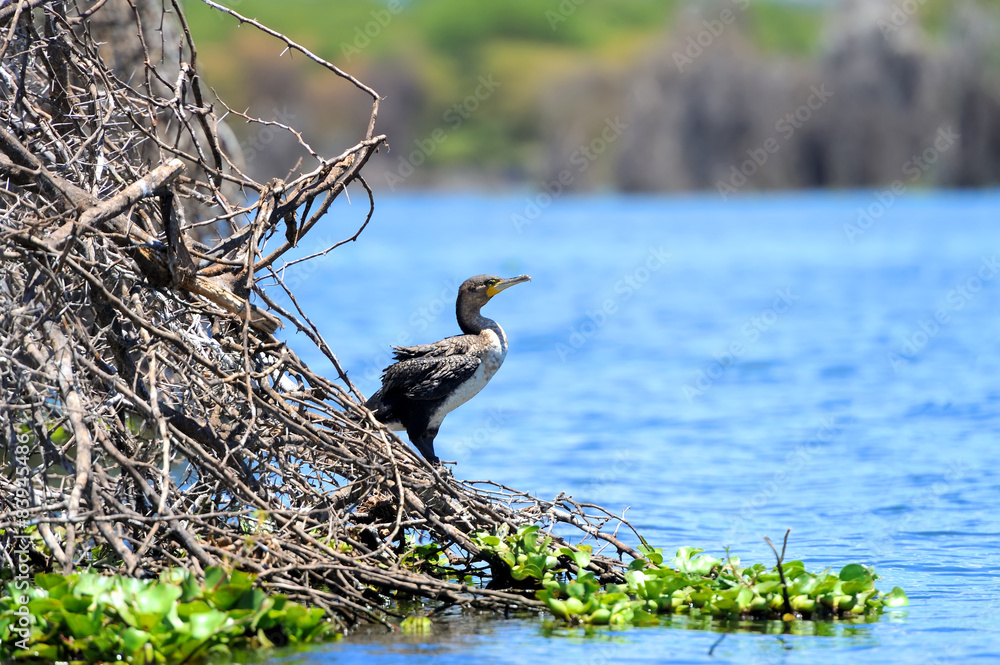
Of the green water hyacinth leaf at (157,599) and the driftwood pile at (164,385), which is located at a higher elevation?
the driftwood pile at (164,385)

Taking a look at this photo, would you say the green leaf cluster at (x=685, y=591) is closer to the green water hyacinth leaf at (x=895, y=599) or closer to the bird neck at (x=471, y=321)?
the green water hyacinth leaf at (x=895, y=599)

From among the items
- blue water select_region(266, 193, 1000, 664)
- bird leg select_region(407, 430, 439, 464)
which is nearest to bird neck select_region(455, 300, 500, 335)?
bird leg select_region(407, 430, 439, 464)

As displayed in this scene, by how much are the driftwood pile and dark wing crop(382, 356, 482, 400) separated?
0.33m

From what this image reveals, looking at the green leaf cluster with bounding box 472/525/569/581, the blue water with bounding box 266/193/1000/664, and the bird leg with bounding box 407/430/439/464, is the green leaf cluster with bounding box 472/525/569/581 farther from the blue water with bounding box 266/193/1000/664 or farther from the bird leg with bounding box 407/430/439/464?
the bird leg with bounding box 407/430/439/464

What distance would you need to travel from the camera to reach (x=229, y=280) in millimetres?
6043

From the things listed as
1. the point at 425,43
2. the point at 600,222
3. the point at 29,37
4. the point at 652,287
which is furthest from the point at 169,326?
the point at 425,43

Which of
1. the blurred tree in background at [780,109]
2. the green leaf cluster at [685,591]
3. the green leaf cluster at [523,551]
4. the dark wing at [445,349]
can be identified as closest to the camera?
the green leaf cluster at [685,591]

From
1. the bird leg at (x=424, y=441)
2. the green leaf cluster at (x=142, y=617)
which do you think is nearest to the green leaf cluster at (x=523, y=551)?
the bird leg at (x=424, y=441)

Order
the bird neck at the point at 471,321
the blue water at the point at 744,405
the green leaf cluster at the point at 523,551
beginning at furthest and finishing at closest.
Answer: the bird neck at the point at 471,321 < the blue water at the point at 744,405 < the green leaf cluster at the point at 523,551

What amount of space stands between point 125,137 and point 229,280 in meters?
0.99

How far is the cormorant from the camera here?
21.5 feet

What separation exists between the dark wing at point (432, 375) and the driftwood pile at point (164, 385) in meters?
0.33

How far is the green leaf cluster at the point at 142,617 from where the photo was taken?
498 cm

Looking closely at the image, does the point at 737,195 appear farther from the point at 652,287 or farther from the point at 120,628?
the point at 120,628
